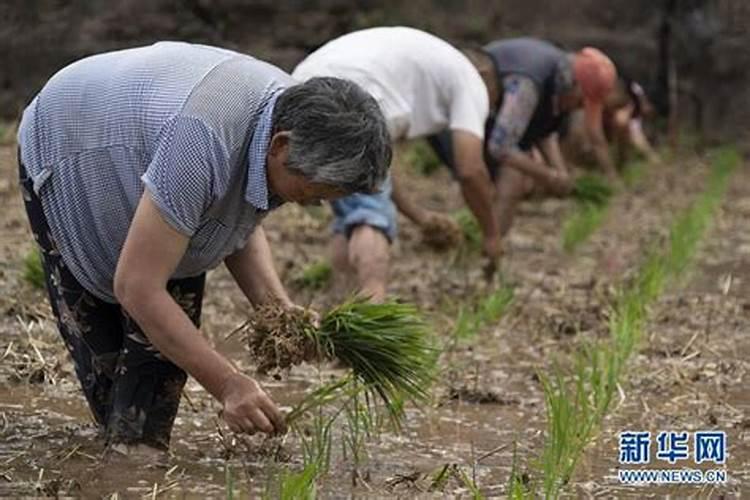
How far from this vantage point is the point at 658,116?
14.3m

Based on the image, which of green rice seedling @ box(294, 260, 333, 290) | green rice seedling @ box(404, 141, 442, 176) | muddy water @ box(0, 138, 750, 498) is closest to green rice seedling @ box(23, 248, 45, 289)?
muddy water @ box(0, 138, 750, 498)

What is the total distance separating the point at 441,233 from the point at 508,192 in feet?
3.24

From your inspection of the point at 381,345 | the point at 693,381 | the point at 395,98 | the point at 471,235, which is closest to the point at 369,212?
the point at 395,98

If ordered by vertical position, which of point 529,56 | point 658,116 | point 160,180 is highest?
point 160,180

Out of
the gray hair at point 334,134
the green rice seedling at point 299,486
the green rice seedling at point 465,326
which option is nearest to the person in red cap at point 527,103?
the green rice seedling at point 465,326

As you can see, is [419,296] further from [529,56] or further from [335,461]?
[335,461]

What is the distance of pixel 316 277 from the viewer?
6180 millimetres

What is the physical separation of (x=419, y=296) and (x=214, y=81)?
3.10 m

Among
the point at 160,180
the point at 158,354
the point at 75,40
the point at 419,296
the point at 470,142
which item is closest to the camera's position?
the point at 160,180

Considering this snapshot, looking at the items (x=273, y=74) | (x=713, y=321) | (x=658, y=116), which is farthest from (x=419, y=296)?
(x=658, y=116)

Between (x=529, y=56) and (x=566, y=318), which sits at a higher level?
(x=529, y=56)

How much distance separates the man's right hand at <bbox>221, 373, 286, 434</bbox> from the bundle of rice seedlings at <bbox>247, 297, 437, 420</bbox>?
0.77 ft

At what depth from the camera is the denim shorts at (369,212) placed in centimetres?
552

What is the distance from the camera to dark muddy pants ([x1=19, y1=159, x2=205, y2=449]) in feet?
11.6
